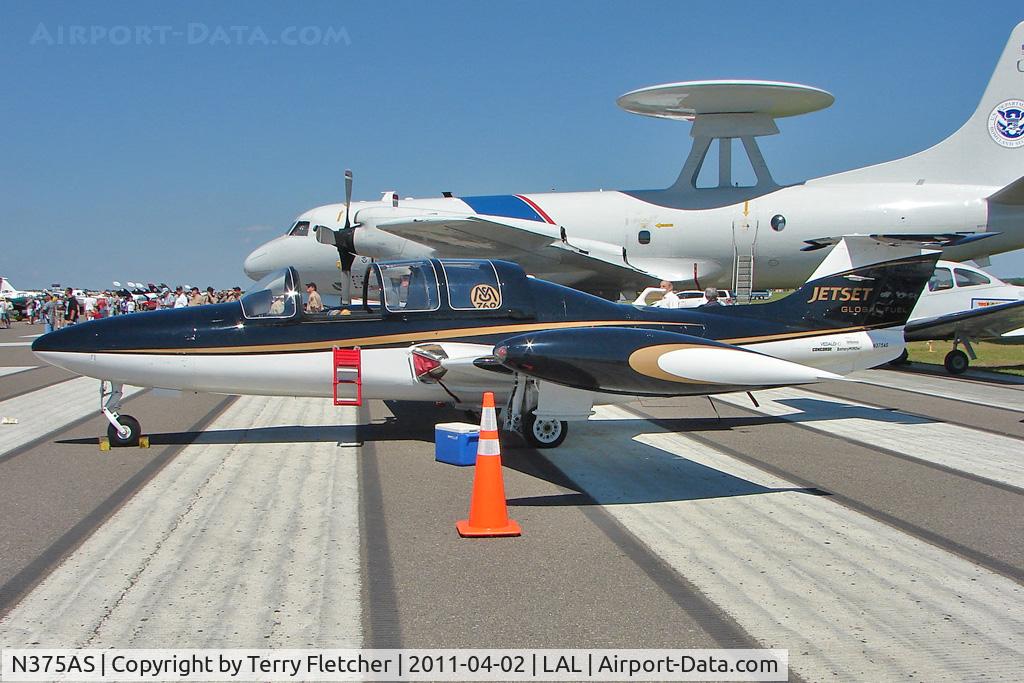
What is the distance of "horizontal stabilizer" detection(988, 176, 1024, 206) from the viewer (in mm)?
19797

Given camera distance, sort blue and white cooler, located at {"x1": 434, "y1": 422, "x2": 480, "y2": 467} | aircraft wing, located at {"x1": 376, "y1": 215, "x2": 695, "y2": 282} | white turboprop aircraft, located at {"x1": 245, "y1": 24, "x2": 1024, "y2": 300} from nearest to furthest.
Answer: blue and white cooler, located at {"x1": 434, "y1": 422, "x2": 480, "y2": 467}
aircraft wing, located at {"x1": 376, "y1": 215, "x2": 695, "y2": 282}
white turboprop aircraft, located at {"x1": 245, "y1": 24, "x2": 1024, "y2": 300}

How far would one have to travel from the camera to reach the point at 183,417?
449 inches

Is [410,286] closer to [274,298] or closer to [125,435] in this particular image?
[274,298]

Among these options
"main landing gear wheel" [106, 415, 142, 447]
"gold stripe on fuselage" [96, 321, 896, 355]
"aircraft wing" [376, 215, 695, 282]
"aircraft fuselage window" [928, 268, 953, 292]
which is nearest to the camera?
"gold stripe on fuselage" [96, 321, 896, 355]

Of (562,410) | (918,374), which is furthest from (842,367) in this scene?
(918,374)

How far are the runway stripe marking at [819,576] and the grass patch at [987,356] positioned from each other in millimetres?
14256

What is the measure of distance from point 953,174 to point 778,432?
16.0 metres

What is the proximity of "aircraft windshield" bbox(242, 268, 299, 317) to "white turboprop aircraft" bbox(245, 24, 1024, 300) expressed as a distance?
1059cm

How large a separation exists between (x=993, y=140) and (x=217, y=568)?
2387cm

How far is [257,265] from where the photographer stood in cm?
2469

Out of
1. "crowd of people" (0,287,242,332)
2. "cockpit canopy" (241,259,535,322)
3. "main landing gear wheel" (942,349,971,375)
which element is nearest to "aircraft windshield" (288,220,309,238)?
"crowd of people" (0,287,242,332)

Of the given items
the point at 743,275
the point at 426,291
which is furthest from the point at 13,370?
the point at 743,275

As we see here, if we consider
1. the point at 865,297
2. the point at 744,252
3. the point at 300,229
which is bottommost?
the point at 865,297

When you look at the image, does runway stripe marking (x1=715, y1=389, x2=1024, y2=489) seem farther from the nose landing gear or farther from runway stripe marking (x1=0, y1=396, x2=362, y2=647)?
the nose landing gear
